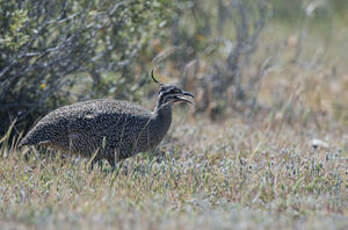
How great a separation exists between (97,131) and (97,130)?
0.01 m

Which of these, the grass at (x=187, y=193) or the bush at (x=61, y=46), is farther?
the bush at (x=61, y=46)

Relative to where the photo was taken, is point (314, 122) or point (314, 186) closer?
point (314, 186)

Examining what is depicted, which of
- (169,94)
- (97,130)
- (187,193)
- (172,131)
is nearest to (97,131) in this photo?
(97,130)

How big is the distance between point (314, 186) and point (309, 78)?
16.8ft

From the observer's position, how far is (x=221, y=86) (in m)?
10.0

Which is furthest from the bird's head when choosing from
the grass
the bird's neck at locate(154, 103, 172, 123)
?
the grass

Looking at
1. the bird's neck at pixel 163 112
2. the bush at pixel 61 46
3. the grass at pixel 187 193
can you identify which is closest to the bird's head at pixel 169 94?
the bird's neck at pixel 163 112

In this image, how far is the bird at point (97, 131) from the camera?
605 cm

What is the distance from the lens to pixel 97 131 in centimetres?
606

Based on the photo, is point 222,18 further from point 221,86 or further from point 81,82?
point 81,82

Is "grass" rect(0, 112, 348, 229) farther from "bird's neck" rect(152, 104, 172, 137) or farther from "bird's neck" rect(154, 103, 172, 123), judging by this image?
"bird's neck" rect(154, 103, 172, 123)

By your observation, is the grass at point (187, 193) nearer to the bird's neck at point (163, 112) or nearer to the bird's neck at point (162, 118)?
the bird's neck at point (162, 118)

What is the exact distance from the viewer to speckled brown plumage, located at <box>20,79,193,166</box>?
605 centimetres

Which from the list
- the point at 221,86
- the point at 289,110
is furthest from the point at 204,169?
the point at 221,86
